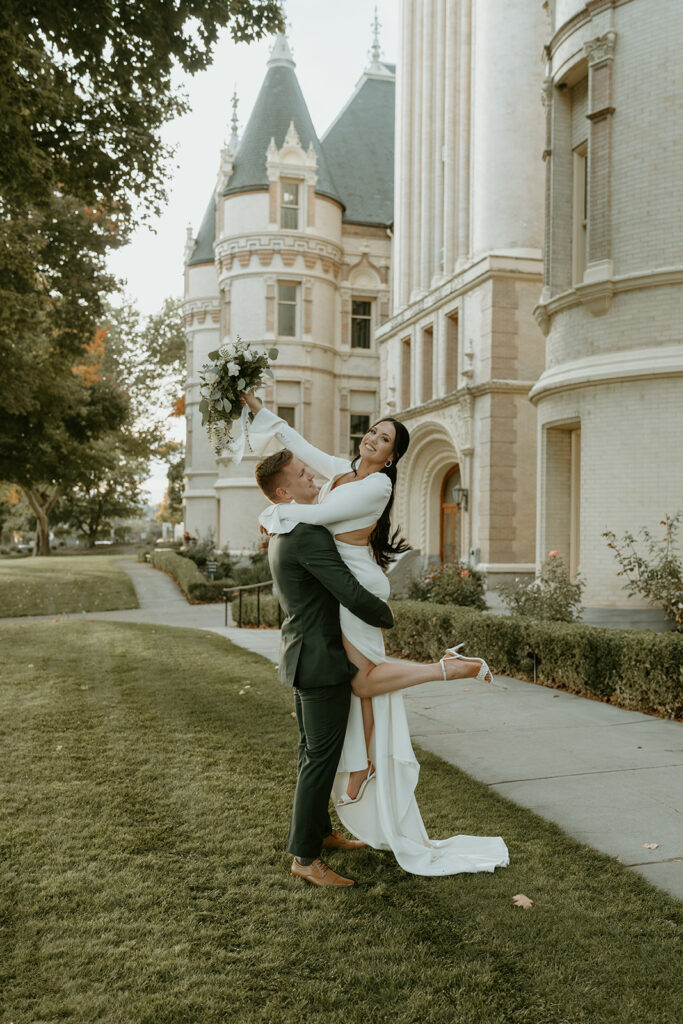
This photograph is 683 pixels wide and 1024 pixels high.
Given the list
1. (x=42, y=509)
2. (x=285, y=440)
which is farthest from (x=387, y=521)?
(x=42, y=509)

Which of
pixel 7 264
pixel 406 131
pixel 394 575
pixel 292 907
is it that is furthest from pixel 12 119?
pixel 406 131

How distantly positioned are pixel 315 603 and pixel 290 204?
1280 inches

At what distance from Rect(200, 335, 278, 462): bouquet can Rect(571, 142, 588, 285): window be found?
39.9 ft

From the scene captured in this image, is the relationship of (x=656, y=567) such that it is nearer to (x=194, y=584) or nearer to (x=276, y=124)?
(x=194, y=584)

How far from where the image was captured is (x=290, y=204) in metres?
33.9

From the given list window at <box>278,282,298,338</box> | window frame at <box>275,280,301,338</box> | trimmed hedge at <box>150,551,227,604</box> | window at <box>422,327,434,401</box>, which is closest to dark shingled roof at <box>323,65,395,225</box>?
window frame at <box>275,280,301,338</box>

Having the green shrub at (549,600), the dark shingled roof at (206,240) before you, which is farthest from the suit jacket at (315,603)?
the dark shingled roof at (206,240)

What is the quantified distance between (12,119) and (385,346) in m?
20.7

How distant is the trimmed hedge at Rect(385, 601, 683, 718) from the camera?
8.20 m

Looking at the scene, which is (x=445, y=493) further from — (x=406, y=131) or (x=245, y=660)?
(x=245, y=660)

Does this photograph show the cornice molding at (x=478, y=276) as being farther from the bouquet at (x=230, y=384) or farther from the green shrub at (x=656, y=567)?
the bouquet at (x=230, y=384)

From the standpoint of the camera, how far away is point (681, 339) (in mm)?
13156

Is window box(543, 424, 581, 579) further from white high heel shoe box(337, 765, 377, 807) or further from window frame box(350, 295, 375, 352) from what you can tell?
window frame box(350, 295, 375, 352)

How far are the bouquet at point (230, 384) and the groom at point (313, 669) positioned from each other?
55 cm
